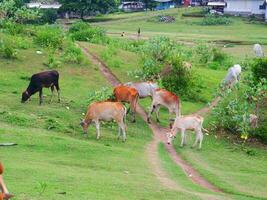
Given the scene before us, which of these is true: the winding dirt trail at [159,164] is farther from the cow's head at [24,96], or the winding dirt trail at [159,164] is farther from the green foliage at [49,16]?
the green foliage at [49,16]

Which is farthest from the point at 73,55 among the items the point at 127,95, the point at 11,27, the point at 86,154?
the point at 86,154

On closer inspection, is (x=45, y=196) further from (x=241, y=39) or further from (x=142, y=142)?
(x=241, y=39)

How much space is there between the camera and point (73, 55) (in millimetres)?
37125

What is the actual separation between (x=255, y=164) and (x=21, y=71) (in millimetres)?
15912

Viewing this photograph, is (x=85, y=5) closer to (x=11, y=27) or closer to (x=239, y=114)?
(x=11, y=27)

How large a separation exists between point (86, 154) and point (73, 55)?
1730cm

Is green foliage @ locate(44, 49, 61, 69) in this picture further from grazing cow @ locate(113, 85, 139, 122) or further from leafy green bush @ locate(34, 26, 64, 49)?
grazing cow @ locate(113, 85, 139, 122)

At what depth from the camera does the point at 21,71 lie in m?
34.0

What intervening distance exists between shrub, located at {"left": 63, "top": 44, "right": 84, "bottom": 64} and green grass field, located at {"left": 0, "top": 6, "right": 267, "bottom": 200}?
1.67 ft

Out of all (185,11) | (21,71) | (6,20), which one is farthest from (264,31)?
(21,71)

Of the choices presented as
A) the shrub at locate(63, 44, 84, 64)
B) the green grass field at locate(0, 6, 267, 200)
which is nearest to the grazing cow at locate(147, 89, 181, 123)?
the green grass field at locate(0, 6, 267, 200)

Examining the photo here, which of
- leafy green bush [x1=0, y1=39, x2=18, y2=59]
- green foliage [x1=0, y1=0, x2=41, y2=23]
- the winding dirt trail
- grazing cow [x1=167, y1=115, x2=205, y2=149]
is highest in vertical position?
green foliage [x1=0, y1=0, x2=41, y2=23]

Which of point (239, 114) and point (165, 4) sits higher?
point (165, 4)

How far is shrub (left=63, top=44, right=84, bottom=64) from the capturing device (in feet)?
121
